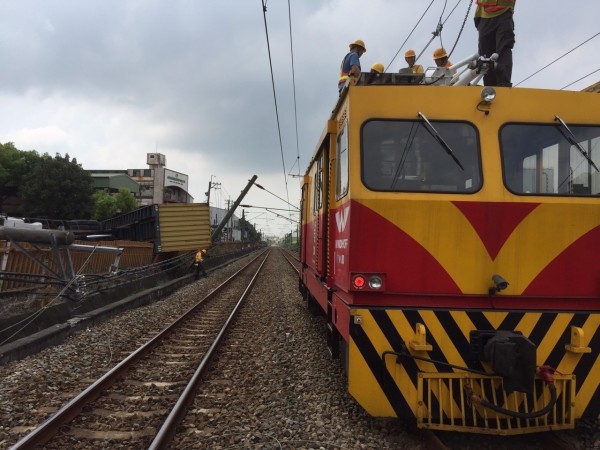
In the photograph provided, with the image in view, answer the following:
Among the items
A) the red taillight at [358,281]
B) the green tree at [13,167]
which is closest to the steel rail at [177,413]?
the red taillight at [358,281]

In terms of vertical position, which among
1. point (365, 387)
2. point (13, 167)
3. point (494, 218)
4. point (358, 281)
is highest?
point (13, 167)

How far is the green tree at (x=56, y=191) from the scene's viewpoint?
149ft

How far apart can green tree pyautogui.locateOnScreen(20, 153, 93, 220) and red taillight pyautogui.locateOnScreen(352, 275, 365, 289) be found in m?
48.4

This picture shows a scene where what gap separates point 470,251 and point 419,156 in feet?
3.05

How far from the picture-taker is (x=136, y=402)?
503 centimetres

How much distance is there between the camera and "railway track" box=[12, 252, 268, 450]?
406cm

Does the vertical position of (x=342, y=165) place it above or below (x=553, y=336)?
above

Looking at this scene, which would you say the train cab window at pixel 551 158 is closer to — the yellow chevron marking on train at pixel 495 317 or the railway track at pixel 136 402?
the yellow chevron marking on train at pixel 495 317

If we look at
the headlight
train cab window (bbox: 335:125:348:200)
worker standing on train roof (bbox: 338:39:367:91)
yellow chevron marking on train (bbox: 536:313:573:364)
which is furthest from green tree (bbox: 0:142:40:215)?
yellow chevron marking on train (bbox: 536:313:573:364)

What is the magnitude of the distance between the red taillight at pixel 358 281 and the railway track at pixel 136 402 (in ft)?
6.98

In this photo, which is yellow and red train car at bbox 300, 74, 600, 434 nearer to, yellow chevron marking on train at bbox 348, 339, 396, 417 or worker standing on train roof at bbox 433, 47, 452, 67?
yellow chevron marking on train at bbox 348, 339, 396, 417

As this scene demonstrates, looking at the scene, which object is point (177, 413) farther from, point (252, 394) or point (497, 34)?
point (497, 34)

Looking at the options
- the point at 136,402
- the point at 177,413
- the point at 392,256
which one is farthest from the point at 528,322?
the point at 136,402

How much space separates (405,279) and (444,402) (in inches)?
40.9
